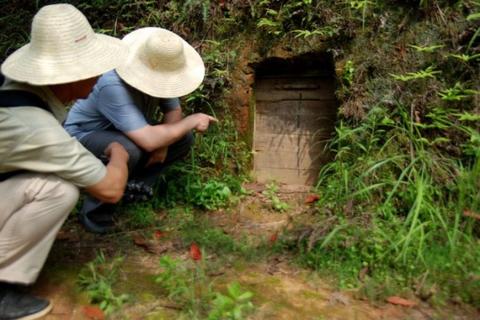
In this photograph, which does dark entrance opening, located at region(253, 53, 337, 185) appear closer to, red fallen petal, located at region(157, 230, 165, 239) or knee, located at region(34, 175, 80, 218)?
red fallen petal, located at region(157, 230, 165, 239)

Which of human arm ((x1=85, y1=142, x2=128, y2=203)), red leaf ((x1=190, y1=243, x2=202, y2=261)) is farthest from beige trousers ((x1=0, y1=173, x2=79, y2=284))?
red leaf ((x1=190, y1=243, x2=202, y2=261))

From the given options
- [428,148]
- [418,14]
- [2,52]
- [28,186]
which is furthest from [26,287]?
[418,14]

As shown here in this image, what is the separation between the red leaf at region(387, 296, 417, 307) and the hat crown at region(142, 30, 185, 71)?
186cm

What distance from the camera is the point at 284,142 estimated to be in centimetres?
392

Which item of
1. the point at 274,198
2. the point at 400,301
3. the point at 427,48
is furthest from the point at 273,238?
the point at 427,48

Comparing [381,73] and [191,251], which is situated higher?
[381,73]

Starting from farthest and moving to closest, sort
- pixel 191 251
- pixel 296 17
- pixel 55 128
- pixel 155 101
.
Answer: pixel 296 17 < pixel 155 101 < pixel 191 251 < pixel 55 128

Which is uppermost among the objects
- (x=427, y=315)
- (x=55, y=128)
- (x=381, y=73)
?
(x=381, y=73)

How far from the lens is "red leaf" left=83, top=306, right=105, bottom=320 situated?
2.11 meters

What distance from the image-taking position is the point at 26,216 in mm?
2006

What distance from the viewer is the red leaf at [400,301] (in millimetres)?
2219

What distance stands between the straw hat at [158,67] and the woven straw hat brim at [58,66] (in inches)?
20.6

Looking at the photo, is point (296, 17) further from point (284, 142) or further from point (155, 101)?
point (155, 101)

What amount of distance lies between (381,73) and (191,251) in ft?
6.51
